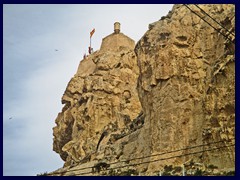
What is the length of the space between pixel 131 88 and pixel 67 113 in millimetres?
9188

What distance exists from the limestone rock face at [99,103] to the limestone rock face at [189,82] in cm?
1501

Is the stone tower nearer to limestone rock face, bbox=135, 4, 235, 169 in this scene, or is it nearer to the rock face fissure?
the rock face fissure

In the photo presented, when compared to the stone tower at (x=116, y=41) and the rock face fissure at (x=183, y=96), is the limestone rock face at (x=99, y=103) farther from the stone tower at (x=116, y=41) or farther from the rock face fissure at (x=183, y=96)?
the rock face fissure at (x=183, y=96)

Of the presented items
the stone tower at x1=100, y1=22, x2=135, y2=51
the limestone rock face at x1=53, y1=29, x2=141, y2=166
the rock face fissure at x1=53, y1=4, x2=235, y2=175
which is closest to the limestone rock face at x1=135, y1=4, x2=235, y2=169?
the rock face fissure at x1=53, y1=4, x2=235, y2=175

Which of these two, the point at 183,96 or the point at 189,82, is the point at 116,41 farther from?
the point at 183,96

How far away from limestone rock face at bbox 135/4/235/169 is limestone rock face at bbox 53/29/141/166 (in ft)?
49.3

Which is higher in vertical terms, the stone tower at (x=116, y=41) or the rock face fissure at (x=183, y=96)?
the stone tower at (x=116, y=41)

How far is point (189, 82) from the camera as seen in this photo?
29.8m

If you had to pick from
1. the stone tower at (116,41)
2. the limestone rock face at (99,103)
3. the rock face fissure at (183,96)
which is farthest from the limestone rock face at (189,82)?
the stone tower at (116,41)

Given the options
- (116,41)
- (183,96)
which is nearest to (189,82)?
(183,96)

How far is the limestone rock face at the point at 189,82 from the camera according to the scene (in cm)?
2631
